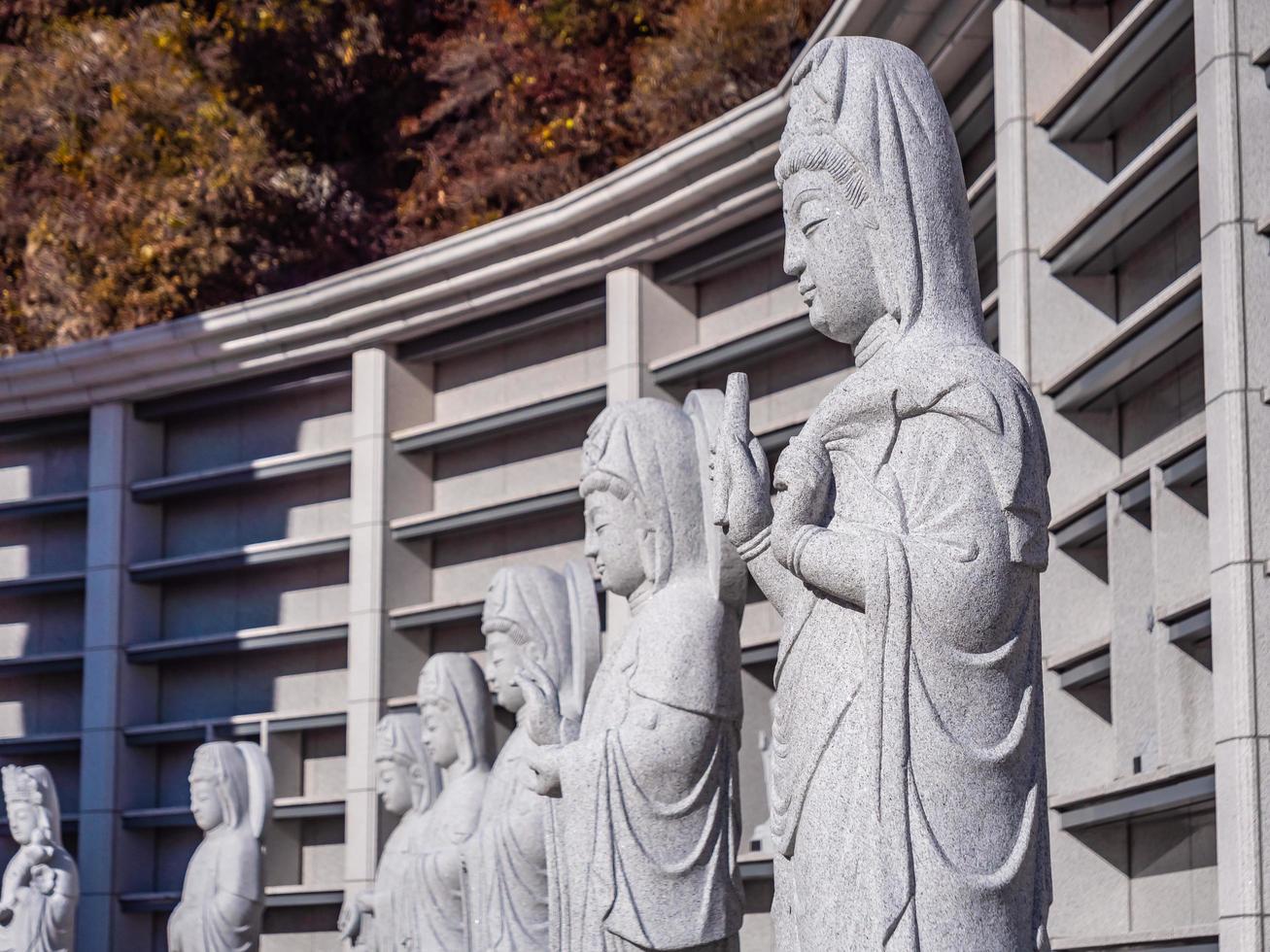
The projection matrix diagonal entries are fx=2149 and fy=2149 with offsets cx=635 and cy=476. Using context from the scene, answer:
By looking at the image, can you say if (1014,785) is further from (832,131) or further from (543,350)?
(543,350)

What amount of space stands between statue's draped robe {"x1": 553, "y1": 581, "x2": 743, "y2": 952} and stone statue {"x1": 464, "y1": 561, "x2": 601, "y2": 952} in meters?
1.51

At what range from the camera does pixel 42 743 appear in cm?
1586

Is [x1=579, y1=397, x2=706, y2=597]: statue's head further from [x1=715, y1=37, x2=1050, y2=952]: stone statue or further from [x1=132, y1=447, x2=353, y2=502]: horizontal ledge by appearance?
[x1=132, y1=447, x2=353, y2=502]: horizontal ledge

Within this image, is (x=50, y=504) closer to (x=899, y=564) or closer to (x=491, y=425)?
(x=491, y=425)

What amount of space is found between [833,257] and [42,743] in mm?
12304

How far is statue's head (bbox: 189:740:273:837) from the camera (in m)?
11.8

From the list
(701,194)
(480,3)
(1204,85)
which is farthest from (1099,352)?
(480,3)

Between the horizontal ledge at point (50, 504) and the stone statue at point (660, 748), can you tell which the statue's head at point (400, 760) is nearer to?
the stone statue at point (660, 748)

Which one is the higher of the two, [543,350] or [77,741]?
[543,350]

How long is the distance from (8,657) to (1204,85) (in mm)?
11634

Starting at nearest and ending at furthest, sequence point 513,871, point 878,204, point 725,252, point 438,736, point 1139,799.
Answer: point 878,204
point 1139,799
point 513,871
point 438,736
point 725,252

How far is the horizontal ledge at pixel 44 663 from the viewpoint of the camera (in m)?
15.9

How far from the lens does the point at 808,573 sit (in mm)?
4559

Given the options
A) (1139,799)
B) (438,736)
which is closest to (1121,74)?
(1139,799)
